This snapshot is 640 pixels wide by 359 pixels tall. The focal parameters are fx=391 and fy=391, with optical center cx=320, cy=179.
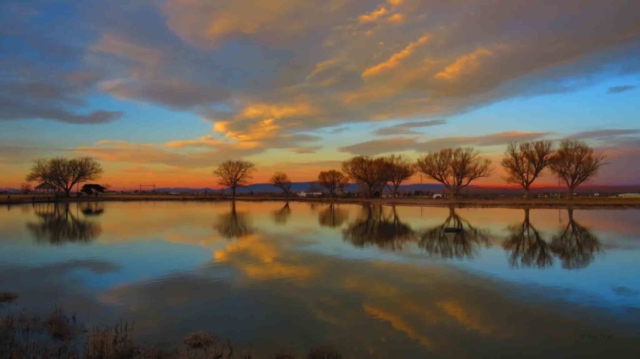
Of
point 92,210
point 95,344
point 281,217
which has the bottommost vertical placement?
point 281,217

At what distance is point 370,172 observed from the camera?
102125 millimetres

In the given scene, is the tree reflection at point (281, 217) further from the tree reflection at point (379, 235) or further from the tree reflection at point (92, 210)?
the tree reflection at point (92, 210)

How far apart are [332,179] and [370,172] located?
22131mm

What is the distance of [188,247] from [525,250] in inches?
736

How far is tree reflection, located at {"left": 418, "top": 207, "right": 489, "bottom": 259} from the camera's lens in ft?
68.2

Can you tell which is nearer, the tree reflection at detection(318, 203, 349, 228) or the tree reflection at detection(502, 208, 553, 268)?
the tree reflection at detection(502, 208, 553, 268)

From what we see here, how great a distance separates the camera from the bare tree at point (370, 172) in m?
102

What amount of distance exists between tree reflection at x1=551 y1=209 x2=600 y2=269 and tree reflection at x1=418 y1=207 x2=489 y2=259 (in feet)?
13.0

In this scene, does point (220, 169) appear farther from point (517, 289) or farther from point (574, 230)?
point (517, 289)

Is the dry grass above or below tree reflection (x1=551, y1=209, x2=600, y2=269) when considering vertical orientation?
above

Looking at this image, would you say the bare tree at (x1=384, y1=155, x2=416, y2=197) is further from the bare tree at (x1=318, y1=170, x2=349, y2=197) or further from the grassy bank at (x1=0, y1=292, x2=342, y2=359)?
the grassy bank at (x1=0, y1=292, x2=342, y2=359)

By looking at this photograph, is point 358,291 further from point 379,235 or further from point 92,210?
point 92,210

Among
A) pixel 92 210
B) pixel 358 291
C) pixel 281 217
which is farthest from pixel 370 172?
pixel 358 291

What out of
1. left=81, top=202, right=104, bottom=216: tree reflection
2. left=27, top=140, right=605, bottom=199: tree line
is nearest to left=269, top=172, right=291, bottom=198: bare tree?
left=27, top=140, right=605, bottom=199: tree line
